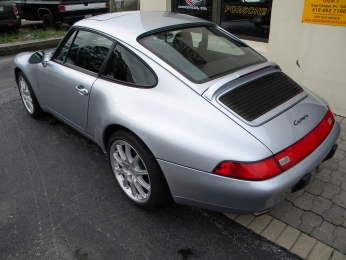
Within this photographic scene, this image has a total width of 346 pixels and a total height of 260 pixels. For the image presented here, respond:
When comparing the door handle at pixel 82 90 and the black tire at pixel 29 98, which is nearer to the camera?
the door handle at pixel 82 90

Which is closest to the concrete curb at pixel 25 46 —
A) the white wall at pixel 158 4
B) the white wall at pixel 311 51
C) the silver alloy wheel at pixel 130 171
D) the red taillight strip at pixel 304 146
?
the white wall at pixel 158 4

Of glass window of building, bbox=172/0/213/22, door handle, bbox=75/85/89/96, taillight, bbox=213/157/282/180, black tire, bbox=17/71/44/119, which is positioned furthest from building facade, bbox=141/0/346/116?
black tire, bbox=17/71/44/119

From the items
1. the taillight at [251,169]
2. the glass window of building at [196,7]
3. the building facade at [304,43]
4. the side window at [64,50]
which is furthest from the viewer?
the glass window of building at [196,7]

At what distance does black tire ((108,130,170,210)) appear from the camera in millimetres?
2459

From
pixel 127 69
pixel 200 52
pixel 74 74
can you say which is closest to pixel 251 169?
pixel 200 52

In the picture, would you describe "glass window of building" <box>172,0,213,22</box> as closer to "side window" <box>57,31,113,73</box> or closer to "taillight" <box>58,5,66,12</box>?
"side window" <box>57,31,113,73</box>

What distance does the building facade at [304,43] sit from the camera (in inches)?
169

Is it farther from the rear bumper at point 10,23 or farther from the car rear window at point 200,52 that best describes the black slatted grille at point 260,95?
the rear bumper at point 10,23

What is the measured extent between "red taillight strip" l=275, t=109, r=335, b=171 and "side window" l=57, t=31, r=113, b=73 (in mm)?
1818

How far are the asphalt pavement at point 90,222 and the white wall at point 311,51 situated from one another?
111 inches

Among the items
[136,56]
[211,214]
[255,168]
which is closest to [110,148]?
[136,56]

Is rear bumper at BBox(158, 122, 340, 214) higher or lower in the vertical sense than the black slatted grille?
lower

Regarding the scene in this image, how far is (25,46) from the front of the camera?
29.0 feet

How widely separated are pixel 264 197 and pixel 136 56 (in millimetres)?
1536
